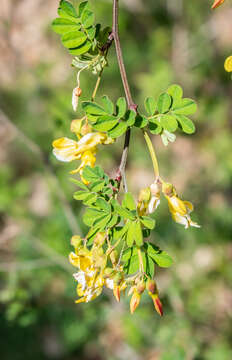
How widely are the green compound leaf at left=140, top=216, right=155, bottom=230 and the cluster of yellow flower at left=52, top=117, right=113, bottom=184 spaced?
166mm

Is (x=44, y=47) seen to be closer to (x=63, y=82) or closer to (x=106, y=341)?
(x=63, y=82)

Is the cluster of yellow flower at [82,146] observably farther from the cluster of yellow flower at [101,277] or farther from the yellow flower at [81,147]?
the cluster of yellow flower at [101,277]

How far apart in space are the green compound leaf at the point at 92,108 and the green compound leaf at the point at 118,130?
4cm

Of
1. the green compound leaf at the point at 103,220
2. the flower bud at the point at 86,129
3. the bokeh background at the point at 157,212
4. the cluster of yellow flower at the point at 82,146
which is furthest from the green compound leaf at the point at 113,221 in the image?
the bokeh background at the point at 157,212

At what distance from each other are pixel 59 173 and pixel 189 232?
113cm

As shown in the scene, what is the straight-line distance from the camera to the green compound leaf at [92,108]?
0.86m

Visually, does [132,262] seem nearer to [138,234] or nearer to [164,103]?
[138,234]

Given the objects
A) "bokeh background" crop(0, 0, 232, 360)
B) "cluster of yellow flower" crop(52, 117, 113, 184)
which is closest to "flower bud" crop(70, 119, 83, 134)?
"cluster of yellow flower" crop(52, 117, 113, 184)

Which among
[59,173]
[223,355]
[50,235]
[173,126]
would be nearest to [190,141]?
[59,173]

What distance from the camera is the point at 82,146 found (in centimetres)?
92

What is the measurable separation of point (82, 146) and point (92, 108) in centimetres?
10

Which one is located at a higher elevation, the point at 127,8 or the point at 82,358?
the point at 127,8

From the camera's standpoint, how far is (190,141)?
3723mm

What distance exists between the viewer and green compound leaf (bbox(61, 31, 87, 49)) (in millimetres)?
893
